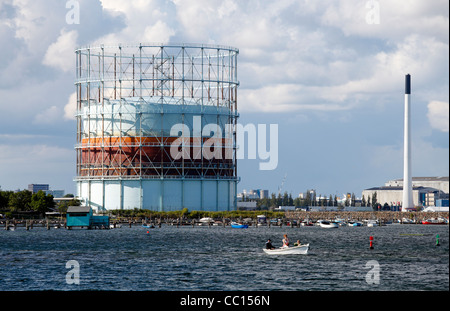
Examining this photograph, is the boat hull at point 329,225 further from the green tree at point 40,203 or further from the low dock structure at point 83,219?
the green tree at point 40,203

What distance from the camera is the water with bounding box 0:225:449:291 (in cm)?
4919

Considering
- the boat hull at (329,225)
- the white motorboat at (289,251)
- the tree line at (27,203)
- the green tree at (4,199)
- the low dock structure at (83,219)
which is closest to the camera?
the white motorboat at (289,251)

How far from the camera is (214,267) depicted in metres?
60.5

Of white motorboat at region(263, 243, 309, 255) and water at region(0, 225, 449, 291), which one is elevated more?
white motorboat at region(263, 243, 309, 255)

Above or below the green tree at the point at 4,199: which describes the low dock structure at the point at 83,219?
below

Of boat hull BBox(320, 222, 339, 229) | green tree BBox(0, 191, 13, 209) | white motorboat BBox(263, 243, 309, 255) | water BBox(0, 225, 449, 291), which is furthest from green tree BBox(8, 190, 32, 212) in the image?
white motorboat BBox(263, 243, 309, 255)

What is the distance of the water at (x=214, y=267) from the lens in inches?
1937

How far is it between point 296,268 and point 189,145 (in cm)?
9301

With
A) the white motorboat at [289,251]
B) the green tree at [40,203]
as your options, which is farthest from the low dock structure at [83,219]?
the white motorboat at [289,251]

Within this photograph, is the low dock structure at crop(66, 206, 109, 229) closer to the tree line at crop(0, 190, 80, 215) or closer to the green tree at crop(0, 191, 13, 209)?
the tree line at crop(0, 190, 80, 215)

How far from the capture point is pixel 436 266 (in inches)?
2469

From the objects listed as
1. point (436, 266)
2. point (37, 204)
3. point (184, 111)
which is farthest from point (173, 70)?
point (436, 266)

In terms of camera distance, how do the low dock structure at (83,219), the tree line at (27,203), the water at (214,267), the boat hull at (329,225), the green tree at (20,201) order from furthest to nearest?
the boat hull at (329,225) < the tree line at (27,203) < the green tree at (20,201) < the low dock structure at (83,219) < the water at (214,267)
